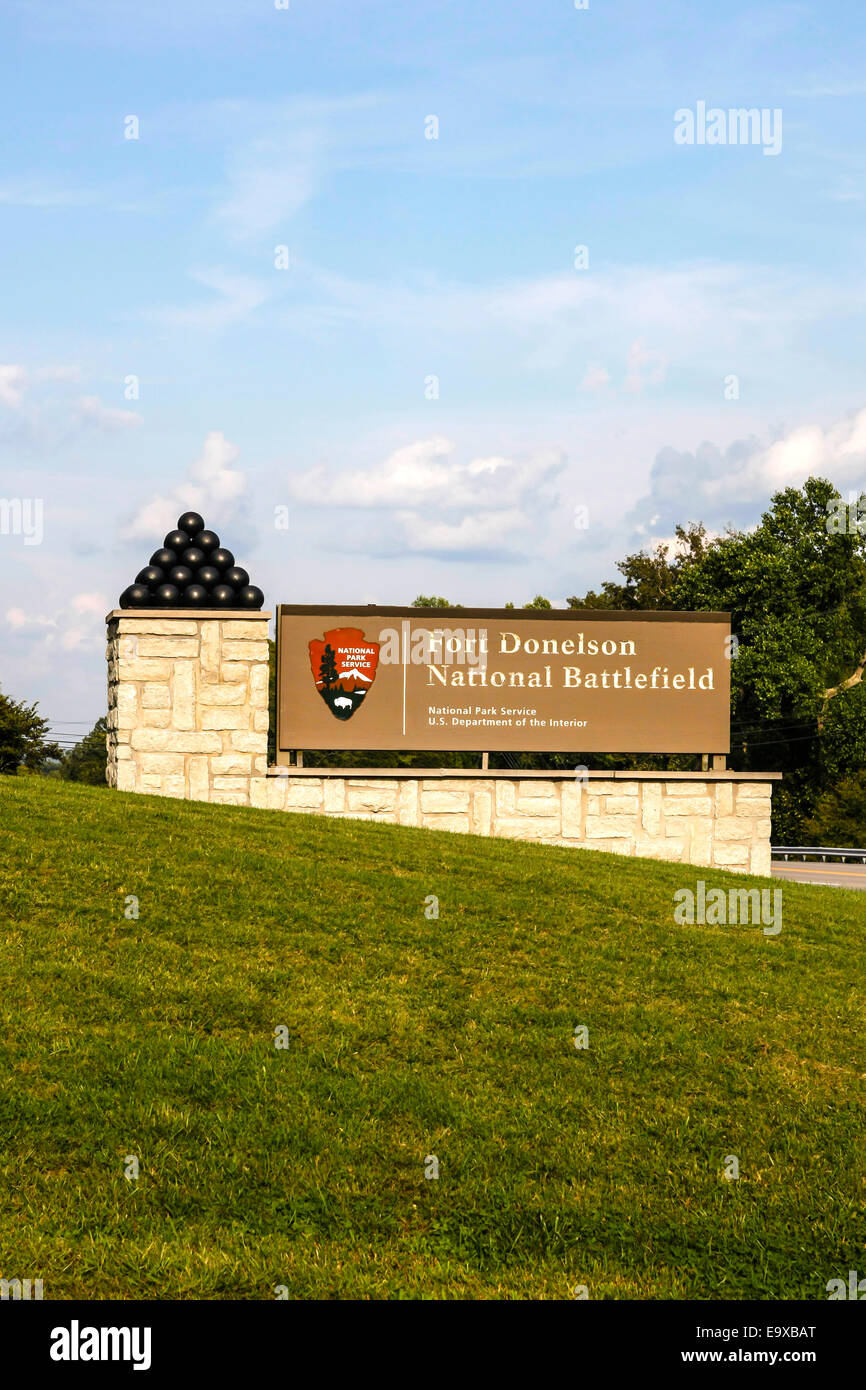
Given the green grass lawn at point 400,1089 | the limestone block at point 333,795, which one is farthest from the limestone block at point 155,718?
the green grass lawn at point 400,1089

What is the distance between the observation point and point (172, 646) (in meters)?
17.7

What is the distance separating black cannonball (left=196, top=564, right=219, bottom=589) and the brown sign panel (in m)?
1.10

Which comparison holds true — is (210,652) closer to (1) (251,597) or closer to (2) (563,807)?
(1) (251,597)

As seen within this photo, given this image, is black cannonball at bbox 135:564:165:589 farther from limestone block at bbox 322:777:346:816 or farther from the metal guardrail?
the metal guardrail

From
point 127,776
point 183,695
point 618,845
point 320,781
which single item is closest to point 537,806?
point 618,845

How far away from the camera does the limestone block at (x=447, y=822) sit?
713 inches

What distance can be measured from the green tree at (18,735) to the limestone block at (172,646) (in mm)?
15649

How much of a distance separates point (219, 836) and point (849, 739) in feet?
131

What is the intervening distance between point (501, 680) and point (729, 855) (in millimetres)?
4342

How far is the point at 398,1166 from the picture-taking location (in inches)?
254

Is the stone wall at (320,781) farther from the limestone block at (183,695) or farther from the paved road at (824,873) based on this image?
the paved road at (824,873)

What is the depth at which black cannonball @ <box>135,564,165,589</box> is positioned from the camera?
18047 mm

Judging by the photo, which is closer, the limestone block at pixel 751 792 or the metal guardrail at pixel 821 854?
the limestone block at pixel 751 792

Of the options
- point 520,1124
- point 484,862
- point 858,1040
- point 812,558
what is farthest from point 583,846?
point 812,558
